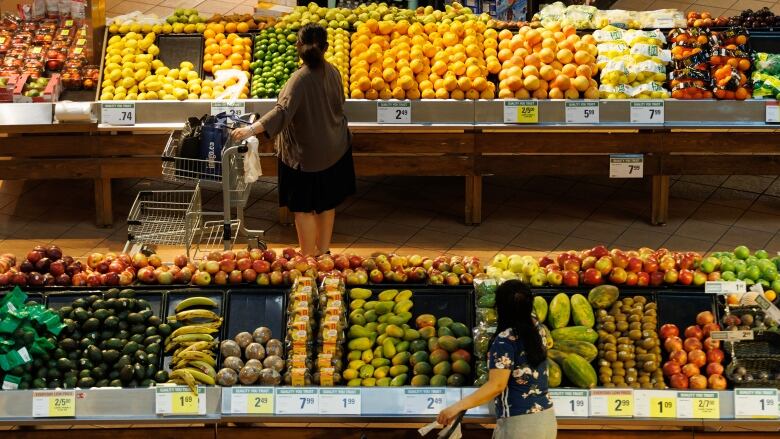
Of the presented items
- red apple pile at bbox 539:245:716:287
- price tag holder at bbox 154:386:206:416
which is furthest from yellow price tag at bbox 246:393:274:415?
red apple pile at bbox 539:245:716:287

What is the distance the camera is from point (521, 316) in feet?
15.7

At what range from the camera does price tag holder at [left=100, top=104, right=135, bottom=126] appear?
8156mm

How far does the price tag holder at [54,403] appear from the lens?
5168 millimetres

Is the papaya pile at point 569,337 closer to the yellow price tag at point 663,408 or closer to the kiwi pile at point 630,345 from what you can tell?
the kiwi pile at point 630,345

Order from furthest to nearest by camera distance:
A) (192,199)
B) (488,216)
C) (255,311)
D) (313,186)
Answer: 1. (488,216)
2. (313,186)
3. (192,199)
4. (255,311)

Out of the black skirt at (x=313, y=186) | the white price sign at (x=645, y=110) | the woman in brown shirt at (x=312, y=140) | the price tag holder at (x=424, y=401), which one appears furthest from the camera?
the white price sign at (x=645, y=110)

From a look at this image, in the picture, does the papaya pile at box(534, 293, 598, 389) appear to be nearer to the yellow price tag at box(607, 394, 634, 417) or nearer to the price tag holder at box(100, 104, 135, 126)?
the yellow price tag at box(607, 394, 634, 417)

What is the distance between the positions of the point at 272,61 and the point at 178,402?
375cm

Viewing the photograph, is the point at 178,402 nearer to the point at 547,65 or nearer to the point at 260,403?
the point at 260,403

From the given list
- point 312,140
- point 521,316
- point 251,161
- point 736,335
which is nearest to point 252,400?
point 521,316

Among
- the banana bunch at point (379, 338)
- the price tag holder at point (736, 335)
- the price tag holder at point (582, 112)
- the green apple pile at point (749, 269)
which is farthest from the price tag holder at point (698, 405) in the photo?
the price tag holder at point (582, 112)

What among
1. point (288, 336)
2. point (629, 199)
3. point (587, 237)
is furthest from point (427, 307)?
point (629, 199)

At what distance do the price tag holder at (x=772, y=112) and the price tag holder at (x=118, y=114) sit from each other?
148 inches

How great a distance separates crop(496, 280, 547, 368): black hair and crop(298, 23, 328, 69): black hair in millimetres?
2654
